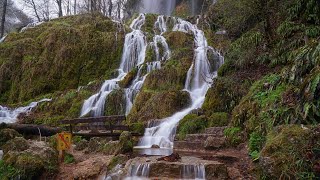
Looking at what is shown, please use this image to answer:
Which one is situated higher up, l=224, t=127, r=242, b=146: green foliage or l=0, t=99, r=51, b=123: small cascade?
l=224, t=127, r=242, b=146: green foliage

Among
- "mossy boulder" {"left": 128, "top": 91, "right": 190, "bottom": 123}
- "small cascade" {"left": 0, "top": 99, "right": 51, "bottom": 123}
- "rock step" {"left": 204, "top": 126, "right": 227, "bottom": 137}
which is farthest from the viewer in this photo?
"small cascade" {"left": 0, "top": 99, "right": 51, "bottom": 123}

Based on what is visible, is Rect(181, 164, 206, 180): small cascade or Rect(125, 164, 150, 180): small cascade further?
Rect(125, 164, 150, 180): small cascade

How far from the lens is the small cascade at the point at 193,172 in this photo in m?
6.42

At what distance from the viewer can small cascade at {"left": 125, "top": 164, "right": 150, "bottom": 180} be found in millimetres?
6621

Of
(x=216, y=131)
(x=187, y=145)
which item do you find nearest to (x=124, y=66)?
(x=216, y=131)

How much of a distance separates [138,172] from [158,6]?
108 feet

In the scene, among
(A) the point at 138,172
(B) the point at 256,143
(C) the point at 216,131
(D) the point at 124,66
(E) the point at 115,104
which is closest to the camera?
(A) the point at 138,172

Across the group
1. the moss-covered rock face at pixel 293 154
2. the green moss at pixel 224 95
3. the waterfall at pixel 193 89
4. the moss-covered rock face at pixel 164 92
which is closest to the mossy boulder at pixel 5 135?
the waterfall at pixel 193 89

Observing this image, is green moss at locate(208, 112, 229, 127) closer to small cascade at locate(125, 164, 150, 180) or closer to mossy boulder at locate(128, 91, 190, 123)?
mossy boulder at locate(128, 91, 190, 123)

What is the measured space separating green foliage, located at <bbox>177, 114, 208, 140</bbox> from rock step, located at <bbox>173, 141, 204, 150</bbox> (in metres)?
0.54

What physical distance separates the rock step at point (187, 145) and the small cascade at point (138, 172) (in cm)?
283

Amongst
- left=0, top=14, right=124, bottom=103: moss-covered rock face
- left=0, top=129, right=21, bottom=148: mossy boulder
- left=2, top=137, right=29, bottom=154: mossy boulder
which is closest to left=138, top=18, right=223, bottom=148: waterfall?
left=2, top=137, right=29, bottom=154: mossy boulder

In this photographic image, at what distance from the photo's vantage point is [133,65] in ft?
64.5

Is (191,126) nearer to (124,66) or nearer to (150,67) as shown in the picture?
(150,67)
